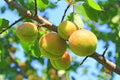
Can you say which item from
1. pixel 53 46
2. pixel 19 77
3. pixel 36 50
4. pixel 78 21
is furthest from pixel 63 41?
pixel 19 77

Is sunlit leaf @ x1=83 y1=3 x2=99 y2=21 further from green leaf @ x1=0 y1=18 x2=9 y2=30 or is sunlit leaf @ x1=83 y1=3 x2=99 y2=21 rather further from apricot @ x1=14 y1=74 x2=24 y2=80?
apricot @ x1=14 y1=74 x2=24 y2=80

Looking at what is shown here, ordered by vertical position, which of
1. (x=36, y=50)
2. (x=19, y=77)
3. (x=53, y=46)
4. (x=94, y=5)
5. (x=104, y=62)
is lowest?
(x=19, y=77)

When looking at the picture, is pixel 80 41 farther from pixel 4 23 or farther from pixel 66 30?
pixel 4 23

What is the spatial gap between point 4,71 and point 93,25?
2.05m

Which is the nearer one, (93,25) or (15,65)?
(15,65)

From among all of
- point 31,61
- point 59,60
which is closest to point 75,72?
point 31,61

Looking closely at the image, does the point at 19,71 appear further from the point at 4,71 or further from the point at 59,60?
the point at 59,60

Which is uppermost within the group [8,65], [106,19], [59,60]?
[59,60]

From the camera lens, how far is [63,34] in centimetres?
194

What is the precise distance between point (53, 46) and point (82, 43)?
19cm

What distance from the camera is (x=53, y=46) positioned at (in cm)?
196

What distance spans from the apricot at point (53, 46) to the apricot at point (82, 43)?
0.35 feet

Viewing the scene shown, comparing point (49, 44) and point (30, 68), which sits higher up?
point (49, 44)

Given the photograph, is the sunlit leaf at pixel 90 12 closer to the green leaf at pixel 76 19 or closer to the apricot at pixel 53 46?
the green leaf at pixel 76 19
